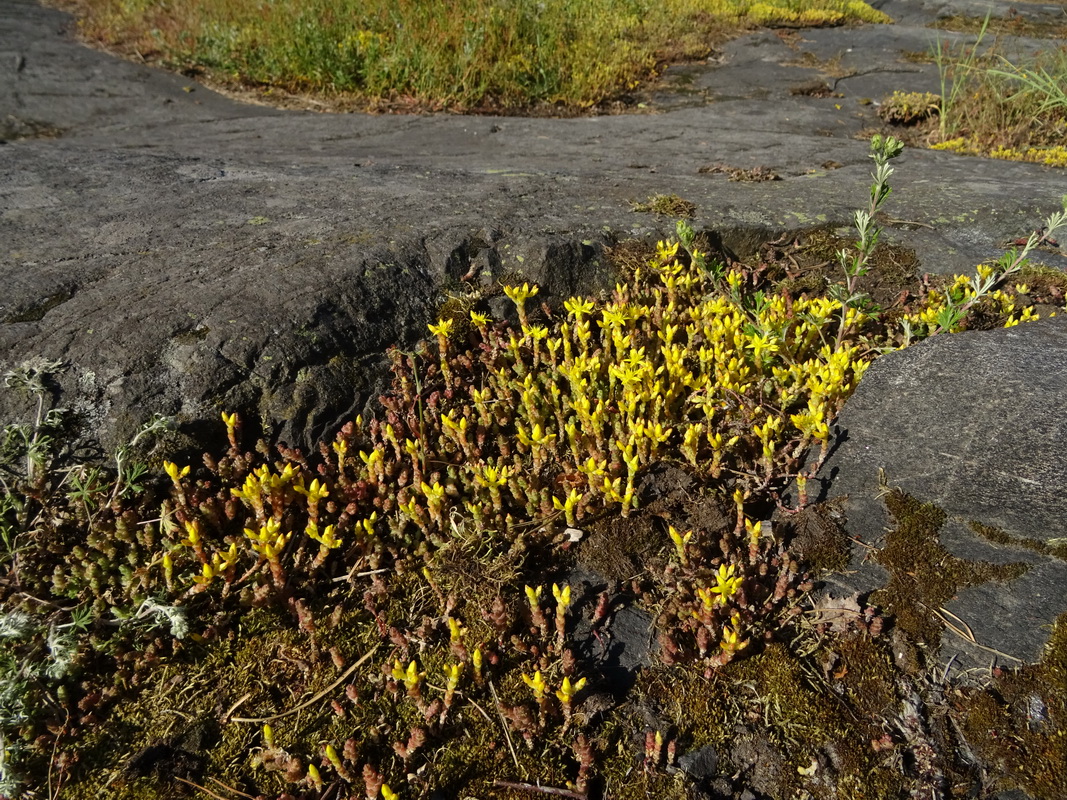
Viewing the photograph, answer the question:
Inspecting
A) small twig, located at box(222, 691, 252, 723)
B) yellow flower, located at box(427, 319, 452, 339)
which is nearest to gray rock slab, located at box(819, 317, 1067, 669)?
yellow flower, located at box(427, 319, 452, 339)

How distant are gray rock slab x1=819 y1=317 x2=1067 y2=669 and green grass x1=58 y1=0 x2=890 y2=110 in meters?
8.96

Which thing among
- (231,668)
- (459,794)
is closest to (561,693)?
(459,794)

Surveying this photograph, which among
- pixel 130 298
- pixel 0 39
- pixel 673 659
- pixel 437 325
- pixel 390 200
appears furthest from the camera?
pixel 0 39

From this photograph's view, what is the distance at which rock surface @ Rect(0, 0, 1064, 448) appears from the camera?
334 cm

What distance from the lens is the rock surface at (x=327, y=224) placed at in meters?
3.34

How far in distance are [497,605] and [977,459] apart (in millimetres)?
2250

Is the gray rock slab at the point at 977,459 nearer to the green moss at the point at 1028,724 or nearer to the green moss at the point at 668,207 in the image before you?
the green moss at the point at 1028,724

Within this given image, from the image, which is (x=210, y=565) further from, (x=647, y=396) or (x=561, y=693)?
(x=647, y=396)

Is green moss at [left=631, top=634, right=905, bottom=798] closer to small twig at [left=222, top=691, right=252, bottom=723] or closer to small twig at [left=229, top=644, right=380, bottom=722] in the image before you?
small twig at [left=229, top=644, right=380, bottom=722]

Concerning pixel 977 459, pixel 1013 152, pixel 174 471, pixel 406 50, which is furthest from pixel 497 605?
pixel 406 50

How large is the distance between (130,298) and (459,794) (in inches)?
123

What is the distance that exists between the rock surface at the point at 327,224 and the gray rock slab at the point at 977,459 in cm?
201

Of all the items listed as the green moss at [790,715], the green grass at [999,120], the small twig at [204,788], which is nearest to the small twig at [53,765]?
the small twig at [204,788]

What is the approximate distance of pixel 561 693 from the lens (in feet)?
7.82
